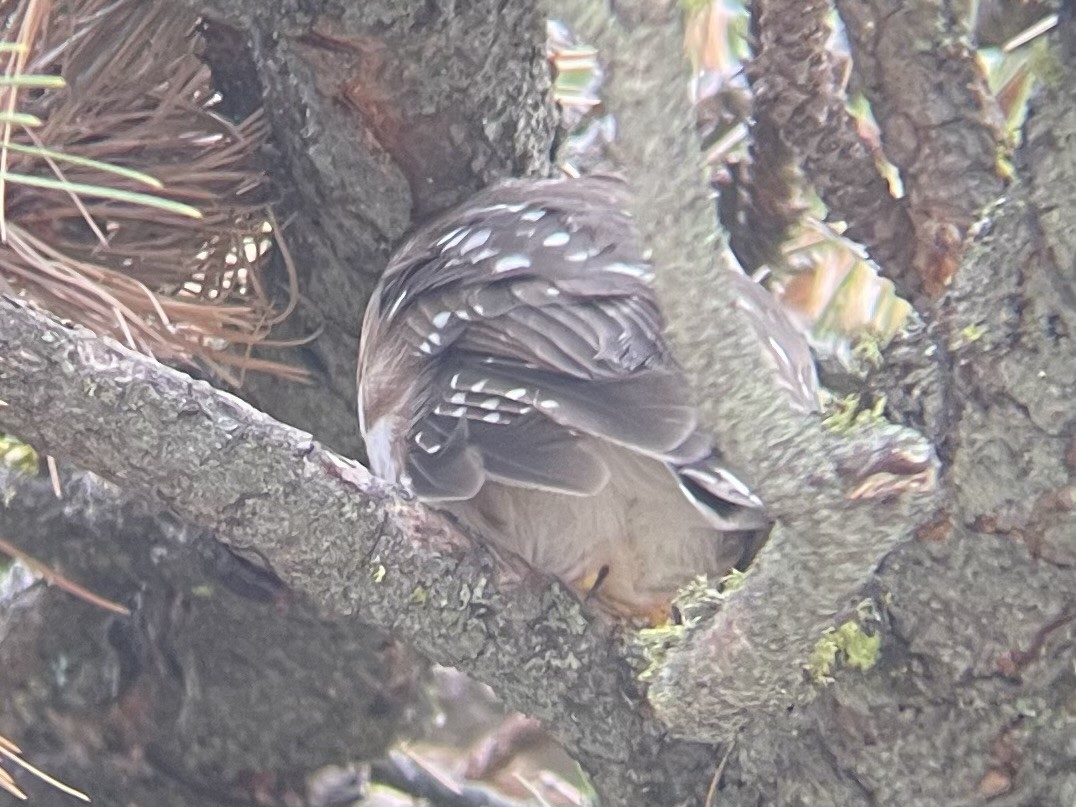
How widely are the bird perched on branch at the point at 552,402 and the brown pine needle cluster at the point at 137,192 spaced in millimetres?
168

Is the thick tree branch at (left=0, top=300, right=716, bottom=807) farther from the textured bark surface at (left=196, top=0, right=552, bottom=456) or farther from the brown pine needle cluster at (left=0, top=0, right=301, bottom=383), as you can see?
the textured bark surface at (left=196, top=0, right=552, bottom=456)

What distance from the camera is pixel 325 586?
3.77 feet

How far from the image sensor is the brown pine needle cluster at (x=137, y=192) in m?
1.42

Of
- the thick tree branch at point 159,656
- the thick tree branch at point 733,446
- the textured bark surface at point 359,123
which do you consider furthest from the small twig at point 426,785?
the thick tree branch at point 733,446

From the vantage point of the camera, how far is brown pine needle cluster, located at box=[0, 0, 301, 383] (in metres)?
1.42

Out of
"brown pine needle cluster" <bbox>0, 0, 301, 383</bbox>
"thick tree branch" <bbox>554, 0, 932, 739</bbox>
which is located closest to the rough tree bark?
"thick tree branch" <bbox>554, 0, 932, 739</bbox>

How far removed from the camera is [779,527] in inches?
36.5

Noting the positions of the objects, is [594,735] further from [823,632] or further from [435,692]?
[435,692]

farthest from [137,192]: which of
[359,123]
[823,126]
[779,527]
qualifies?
[779,527]

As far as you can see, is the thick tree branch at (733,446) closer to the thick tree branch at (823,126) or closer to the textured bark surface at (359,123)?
the thick tree branch at (823,126)

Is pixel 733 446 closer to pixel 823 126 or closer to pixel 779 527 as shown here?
pixel 779 527

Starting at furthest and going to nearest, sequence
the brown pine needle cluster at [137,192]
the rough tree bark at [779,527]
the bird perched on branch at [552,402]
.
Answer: the brown pine needle cluster at [137,192], the bird perched on branch at [552,402], the rough tree bark at [779,527]

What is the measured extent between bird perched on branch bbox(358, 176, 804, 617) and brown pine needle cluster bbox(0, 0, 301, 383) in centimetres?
17

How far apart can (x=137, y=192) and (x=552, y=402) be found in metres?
0.53
